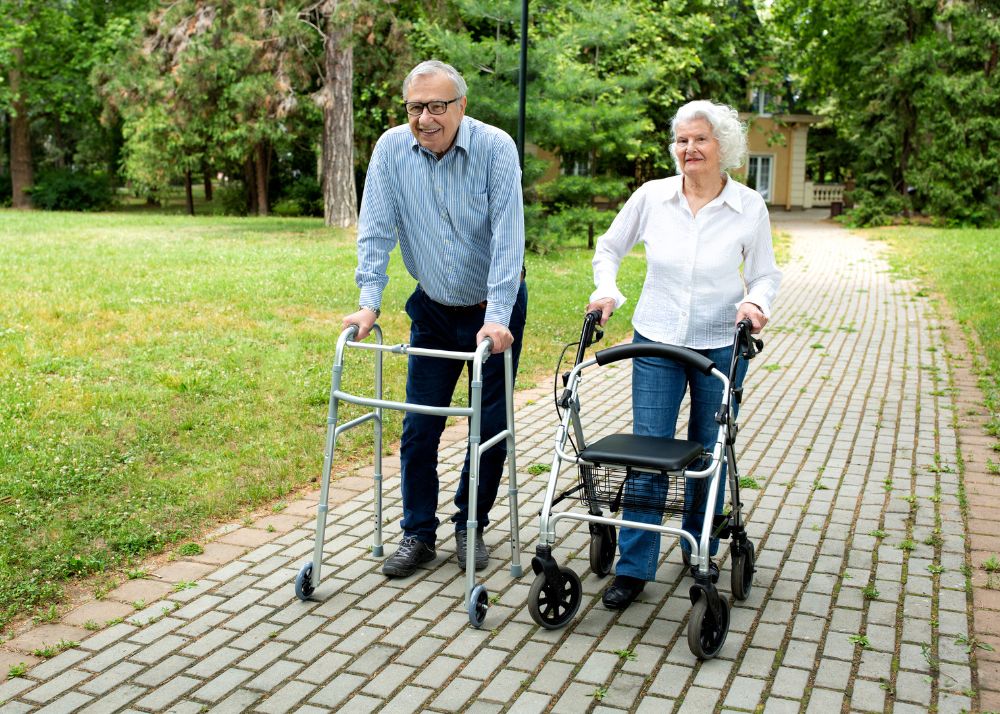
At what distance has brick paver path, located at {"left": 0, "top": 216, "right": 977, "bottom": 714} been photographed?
147 inches

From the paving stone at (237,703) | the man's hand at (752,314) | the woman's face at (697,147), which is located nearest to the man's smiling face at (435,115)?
the woman's face at (697,147)

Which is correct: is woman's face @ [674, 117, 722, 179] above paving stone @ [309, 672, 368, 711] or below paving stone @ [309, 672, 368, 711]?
above

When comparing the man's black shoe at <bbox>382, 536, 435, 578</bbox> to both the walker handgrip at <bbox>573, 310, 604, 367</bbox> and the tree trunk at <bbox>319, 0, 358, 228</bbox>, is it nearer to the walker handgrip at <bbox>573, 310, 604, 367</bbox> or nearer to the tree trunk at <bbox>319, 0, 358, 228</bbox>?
the walker handgrip at <bbox>573, 310, 604, 367</bbox>

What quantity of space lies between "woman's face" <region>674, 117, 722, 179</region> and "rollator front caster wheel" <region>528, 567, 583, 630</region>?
66.4 inches

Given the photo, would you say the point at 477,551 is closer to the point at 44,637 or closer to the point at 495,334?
the point at 495,334

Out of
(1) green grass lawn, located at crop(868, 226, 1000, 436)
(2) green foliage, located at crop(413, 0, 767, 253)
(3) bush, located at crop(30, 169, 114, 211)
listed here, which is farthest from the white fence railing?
(3) bush, located at crop(30, 169, 114, 211)

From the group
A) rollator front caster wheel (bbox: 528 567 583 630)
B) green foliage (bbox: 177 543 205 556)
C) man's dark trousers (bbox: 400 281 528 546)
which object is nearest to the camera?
rollator front caster wheel (bbox: 528 567 583 630)

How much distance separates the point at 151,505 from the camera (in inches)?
223

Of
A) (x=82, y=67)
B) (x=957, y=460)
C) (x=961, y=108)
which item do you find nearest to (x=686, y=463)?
(x=957, y=460)

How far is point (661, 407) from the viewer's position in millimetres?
4430

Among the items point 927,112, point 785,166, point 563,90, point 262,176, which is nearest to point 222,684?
point 563,90

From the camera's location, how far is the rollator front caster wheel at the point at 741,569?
4.46m

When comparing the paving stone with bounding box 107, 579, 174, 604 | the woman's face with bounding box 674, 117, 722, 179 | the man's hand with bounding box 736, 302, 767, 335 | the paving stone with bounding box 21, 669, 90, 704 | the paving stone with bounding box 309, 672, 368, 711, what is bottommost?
the paving stone with bounding box 21, 669, 90, 704

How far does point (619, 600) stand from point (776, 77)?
33.0m
